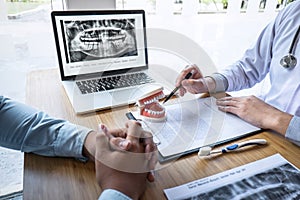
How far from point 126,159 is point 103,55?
0.56 m

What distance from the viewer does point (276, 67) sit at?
833 millimetres

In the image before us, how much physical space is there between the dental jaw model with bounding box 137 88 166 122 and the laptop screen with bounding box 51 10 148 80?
306mm

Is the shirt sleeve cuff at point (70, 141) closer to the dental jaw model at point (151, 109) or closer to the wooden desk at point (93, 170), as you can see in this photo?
the wooden desk at point (93, 170)

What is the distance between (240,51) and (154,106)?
3.55 feet

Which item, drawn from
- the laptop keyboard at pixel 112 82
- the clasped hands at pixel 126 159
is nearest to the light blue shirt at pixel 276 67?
the laptop keyboard at pixel 112 82

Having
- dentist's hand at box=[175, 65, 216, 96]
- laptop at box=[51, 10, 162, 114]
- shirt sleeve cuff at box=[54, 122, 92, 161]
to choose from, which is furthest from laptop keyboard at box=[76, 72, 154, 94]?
shirt sleeve cuff at box=[54, 122, 92, 161]

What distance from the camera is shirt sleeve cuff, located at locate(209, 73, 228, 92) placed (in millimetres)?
869

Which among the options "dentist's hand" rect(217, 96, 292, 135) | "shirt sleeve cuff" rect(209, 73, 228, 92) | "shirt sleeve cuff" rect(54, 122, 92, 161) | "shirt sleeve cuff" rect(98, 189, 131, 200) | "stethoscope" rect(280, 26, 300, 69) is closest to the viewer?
"shirt sleeve cuff" rect(98, 189, 131, 200)

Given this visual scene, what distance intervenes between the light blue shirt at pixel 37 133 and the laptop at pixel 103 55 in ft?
0.55

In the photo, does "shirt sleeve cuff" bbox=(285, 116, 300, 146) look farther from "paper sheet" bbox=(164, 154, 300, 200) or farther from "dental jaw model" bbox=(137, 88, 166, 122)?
"dental jaw model" bbox=(137, 88, 166, 122)

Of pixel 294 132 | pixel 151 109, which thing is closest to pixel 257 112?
pixel 294 132

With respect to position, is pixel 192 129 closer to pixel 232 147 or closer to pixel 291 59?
pixel 232 147

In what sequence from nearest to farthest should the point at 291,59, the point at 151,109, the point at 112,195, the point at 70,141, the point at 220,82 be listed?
the point at 112,195 → the point at 70,141 → the point at 151,109 → the point at 291,59 → the point at 220,82

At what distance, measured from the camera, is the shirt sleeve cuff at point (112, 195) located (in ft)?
1.28
